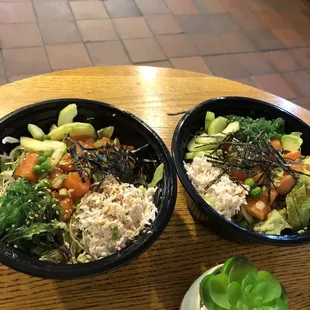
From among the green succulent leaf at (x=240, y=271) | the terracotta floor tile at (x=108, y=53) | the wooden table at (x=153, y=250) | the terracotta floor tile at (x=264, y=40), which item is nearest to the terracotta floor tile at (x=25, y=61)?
the terracotta floor tile at (x=108, y=53)

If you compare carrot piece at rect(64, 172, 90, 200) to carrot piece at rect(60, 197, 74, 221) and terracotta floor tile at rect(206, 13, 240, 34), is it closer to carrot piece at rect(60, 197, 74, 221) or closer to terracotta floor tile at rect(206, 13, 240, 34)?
carrot piece at rect(60, 197, 74, 221)

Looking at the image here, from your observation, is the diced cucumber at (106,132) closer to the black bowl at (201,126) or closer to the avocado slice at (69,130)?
the avocado slice at (69,130)

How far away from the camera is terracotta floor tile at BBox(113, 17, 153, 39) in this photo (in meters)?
2.79

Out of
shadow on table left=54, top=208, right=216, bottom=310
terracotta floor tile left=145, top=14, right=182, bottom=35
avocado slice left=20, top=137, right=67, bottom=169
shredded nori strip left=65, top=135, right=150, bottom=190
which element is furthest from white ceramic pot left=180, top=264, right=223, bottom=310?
terracotta floor tile left=145, top=14, right=182, bottom=35

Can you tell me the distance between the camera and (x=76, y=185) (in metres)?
1.01

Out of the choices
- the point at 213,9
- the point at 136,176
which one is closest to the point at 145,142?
the point at 136,176

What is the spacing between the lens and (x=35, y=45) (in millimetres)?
2562

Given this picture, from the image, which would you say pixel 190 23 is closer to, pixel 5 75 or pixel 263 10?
pixel 263 10

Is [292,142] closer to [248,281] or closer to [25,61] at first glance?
[248,281]

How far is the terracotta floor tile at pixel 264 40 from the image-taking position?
3.00m

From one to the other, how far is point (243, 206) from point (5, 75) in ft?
5.62

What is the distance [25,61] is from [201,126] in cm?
153

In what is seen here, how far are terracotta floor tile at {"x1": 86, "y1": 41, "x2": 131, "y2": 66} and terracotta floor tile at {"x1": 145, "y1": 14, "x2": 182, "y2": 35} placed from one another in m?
0.31

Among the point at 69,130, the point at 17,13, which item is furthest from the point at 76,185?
the point at 17,13
